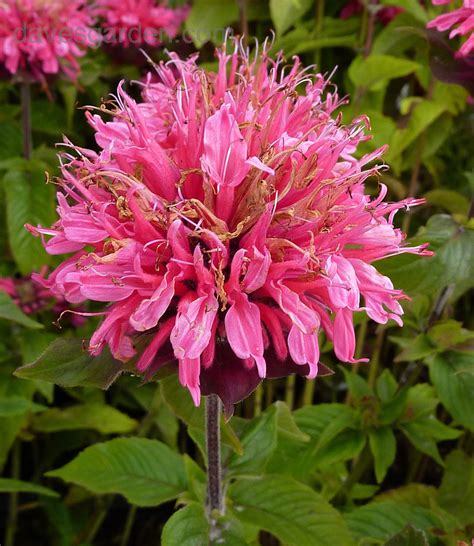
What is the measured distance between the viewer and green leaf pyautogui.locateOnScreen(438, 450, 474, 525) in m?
0.72

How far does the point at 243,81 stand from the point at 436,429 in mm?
457

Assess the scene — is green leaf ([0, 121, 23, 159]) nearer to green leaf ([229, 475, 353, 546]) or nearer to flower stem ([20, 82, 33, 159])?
flower stem ([20, 82, 33, 159])

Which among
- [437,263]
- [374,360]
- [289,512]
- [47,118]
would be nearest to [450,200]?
[437,263]

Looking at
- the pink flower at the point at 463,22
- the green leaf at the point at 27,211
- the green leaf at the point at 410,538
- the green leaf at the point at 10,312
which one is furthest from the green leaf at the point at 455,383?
the green leaf at the point at 27,211

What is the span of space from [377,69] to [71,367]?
59 centimetres

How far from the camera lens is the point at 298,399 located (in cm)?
110

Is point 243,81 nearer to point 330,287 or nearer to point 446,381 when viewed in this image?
point 330,287

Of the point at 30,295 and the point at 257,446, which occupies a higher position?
the point at 30,295

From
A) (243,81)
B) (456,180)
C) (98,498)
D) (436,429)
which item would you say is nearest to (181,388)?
(243,81)

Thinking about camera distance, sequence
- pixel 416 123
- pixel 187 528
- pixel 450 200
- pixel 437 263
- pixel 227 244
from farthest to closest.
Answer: pixel 416 123, pixel 450 200, pixel 437 263, pixel 187 528, pixel 227 244

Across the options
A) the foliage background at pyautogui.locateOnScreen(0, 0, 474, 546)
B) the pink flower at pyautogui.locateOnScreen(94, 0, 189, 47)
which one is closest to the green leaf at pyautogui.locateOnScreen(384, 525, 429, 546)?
the foliage background at pyautogui.locateOnScreen(0, 0, 474, 546)

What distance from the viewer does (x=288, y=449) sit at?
0.72 meters

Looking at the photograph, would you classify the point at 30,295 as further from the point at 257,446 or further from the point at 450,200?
the point at 450,200

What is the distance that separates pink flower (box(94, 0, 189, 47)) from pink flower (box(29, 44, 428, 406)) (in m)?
0.65
